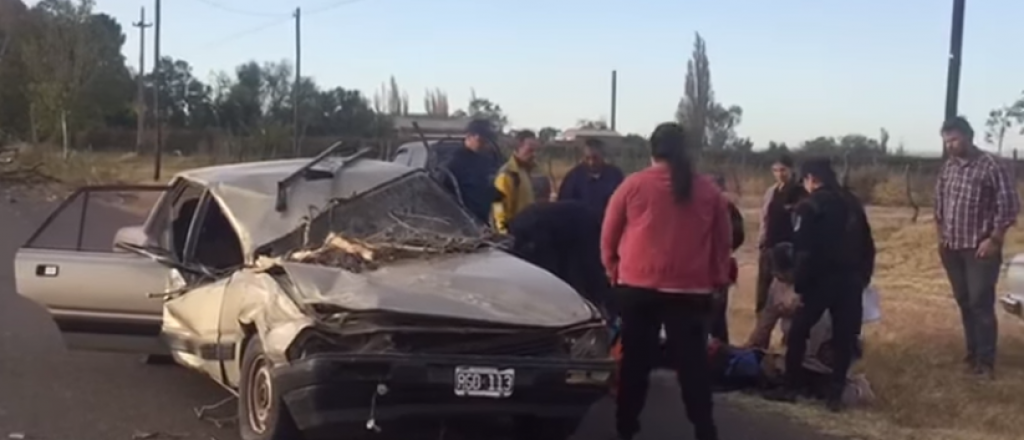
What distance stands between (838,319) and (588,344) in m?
2.45

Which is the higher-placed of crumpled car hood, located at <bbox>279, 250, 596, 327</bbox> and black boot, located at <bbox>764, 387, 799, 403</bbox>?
crumpled car hood, located at <bbox>279, 250, 596, 327</bbox>

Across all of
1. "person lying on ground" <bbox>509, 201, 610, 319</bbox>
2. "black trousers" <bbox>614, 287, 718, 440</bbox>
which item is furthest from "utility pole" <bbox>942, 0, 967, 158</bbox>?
"black trousers" <bbox>614, 287, 718, 440</bbox>

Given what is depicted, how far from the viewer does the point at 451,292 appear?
21.7ft

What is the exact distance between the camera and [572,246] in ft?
27.9

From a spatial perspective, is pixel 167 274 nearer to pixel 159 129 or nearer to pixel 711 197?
pixel 711 197

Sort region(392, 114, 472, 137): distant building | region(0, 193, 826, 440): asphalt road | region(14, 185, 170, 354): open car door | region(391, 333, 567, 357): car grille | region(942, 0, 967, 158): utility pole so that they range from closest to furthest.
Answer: region(391, 333, 567, 357): car grille
region(0, 193, 826, 440): asphalt road
region(14, 185, 170, 354): open car door
region(942, 0, 967, 158): utility pole
region(392, 114, 472, 137): distant building

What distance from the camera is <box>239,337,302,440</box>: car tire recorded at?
6.55 m

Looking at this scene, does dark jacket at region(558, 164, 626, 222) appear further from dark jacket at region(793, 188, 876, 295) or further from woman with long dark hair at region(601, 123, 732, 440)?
woman with long dark hair at region(601, 123, 732, 440)

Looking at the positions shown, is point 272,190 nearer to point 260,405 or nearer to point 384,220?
point 384,220

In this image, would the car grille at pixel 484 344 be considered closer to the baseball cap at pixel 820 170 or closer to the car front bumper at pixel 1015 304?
the baseball cap at pixel 820 170

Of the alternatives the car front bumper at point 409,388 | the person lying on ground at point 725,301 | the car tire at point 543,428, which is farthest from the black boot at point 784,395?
the car front bumper at point 409,388

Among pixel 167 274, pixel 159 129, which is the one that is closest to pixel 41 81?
pixel 159 129

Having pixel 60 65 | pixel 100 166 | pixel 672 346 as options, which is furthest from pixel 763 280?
pixel 60 65

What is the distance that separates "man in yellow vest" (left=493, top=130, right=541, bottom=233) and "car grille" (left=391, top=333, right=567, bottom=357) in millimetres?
3526
